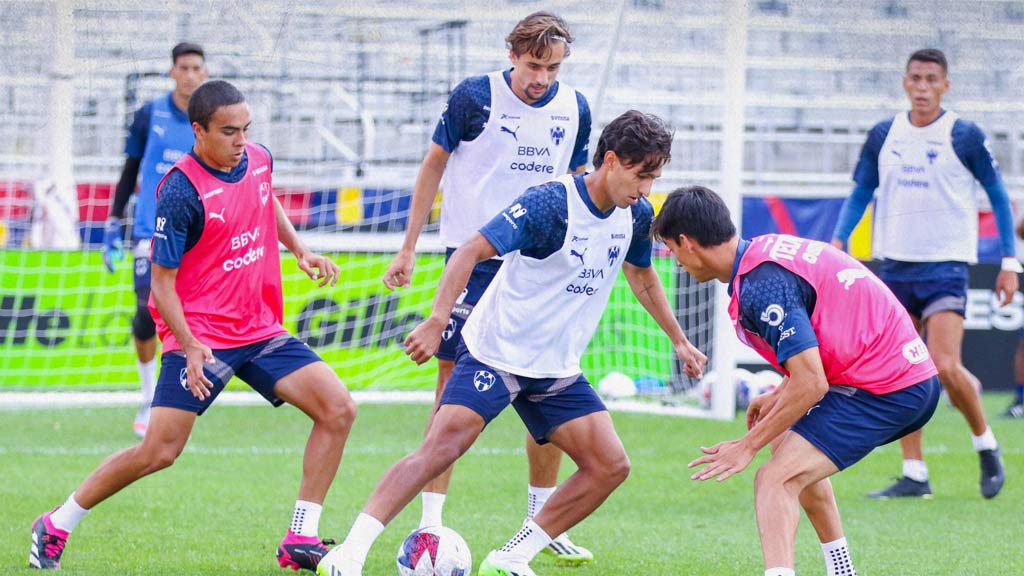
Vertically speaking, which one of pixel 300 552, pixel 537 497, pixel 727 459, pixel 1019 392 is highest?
pixel 727 459

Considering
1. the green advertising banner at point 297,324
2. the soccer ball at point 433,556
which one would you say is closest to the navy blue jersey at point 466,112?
the soccer ball at point 433,556

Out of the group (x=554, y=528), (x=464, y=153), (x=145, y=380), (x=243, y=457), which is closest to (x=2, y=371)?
(x=145, y=380)

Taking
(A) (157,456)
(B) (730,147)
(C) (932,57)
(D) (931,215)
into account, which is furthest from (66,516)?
(B) (730,147)

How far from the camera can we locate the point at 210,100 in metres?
5.31

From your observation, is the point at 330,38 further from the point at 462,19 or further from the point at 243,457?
the point at 243,457

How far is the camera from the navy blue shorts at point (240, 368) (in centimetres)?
535

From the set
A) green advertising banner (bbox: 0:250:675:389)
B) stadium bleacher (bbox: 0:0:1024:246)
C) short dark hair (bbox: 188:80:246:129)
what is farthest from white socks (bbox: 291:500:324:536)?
green advertising banner (bbox: 0:250:675:389)

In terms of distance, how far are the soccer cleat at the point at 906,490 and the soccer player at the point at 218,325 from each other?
3.58 meters

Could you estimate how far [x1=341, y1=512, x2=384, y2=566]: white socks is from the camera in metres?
4.70

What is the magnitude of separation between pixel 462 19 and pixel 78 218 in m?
5.11

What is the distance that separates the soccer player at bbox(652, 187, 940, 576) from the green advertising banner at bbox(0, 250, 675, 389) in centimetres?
735

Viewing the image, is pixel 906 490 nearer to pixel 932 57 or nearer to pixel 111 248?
pixel 932 57

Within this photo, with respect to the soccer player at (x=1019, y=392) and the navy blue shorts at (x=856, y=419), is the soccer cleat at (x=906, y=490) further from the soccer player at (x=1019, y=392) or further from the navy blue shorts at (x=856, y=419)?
the soccer player at (x=1019, y=392)

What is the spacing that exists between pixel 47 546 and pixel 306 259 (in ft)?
5.19
